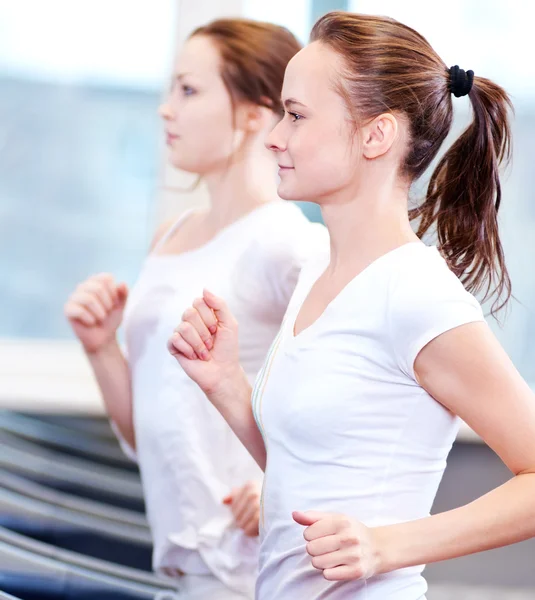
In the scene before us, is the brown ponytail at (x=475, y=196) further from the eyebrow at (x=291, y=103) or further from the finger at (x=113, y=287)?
the finger at (x=113, y=287)

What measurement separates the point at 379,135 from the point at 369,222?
90 mm

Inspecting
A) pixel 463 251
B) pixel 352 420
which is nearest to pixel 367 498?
pixel 352 420

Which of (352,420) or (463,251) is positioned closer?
(352,420)

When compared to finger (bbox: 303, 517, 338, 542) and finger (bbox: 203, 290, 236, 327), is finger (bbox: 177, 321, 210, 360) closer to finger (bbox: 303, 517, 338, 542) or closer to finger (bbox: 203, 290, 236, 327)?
finger (bbox: 203, 290, 236, 327)

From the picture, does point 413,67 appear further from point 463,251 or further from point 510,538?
point 510,538

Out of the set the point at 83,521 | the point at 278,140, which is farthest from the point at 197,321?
the point at 83,521

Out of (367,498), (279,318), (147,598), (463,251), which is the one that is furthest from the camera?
(147,598)

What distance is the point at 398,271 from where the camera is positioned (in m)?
0.85

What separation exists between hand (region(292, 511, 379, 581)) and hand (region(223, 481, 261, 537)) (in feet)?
1.41

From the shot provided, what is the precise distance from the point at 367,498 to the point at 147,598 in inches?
30.2

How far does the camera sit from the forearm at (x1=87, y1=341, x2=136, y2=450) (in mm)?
1403

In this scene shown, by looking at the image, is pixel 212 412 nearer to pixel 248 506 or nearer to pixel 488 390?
pixel 248 506

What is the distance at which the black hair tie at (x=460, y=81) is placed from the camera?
3.00ft

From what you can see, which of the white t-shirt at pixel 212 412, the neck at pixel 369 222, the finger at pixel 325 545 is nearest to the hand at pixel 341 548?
the finger at pixel 325 545
